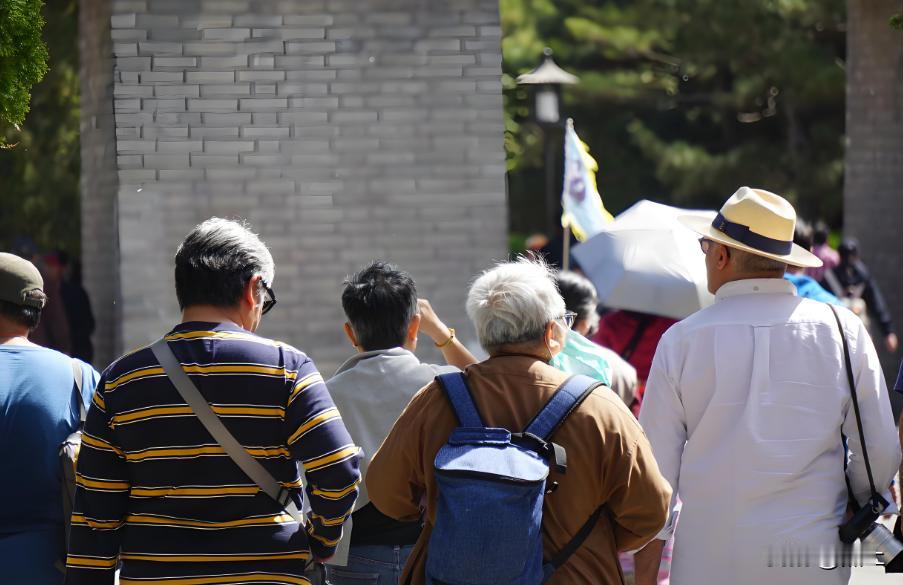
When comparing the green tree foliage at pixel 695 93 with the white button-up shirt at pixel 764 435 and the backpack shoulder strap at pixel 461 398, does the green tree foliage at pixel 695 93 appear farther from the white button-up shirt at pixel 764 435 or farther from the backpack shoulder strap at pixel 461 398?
the backpack shoulder strap at pixel 461 398

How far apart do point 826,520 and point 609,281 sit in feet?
8.98

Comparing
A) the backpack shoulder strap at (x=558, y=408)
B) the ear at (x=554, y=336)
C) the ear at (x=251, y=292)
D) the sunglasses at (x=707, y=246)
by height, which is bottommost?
the backpack shoulder strap at (x=558, y=408)

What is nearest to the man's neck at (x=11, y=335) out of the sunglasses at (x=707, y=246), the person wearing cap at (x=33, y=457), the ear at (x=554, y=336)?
the person wearing cap at (x=33, y=457)

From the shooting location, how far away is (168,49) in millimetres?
7500

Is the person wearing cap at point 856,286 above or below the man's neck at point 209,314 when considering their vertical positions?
below

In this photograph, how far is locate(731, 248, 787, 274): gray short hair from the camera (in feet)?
13.1

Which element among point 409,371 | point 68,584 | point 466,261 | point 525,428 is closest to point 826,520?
point 525,428

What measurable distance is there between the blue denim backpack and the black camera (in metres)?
1.01

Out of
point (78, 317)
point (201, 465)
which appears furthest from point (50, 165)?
point (201, 465)

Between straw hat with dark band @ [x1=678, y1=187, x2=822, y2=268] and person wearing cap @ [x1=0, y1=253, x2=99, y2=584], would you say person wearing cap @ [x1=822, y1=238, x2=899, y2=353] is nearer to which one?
straw hat with dark band @ [x1=678, y1=187, x2=822, y2=268]

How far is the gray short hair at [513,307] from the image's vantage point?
11.3ft

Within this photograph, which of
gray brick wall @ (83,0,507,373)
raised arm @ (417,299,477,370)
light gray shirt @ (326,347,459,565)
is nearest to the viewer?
light gray shirt @ (326,347,459,565)

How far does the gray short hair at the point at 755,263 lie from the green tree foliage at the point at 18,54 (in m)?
2.41

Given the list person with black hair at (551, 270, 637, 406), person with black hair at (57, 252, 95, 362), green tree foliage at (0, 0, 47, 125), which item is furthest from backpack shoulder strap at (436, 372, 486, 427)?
person with black hair at (57, 252, 95, 362)
